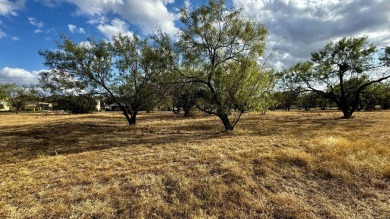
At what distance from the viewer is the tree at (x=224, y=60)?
535 inches

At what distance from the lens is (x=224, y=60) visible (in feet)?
47.1

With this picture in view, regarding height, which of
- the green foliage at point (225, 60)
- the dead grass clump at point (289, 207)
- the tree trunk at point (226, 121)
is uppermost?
the green foliage at point (225, 60)

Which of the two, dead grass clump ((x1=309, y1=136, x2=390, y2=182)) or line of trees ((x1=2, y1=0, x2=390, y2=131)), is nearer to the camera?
dead grass clump ((x1=309, y1=136, x2=390, y2=182))

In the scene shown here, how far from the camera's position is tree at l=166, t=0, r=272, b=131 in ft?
44.6

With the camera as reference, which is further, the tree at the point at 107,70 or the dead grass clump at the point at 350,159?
the tree at the point at 107,70

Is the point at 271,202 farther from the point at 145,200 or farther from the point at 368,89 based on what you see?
the point at 368,89

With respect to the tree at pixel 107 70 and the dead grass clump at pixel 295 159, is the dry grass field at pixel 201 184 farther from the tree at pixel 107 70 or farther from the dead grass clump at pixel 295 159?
the tree at pixel 107 70

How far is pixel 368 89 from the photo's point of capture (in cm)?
2648

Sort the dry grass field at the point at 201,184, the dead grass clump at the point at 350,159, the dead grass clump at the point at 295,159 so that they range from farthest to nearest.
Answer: the dead grass clump at the point at 295,159, the dead grass clump at the point at 350,159, the dry grass field at the point at 201,184

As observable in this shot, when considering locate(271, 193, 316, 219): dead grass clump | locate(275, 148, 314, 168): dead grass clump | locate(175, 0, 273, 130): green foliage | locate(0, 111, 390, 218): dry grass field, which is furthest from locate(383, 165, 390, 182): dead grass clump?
locate(175, 0, 273, 130): green foliage

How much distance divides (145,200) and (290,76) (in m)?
27.0

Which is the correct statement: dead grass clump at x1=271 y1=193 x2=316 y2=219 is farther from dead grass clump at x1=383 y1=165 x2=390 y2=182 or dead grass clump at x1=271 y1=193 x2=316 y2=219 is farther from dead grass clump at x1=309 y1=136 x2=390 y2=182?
dead grass clump at x1=383 y1=165 x2=390 y2=182

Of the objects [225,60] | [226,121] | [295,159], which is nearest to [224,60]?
[225,60]

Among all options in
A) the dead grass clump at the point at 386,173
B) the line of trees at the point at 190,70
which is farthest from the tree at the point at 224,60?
the dead grass clump at the point at 386,173
